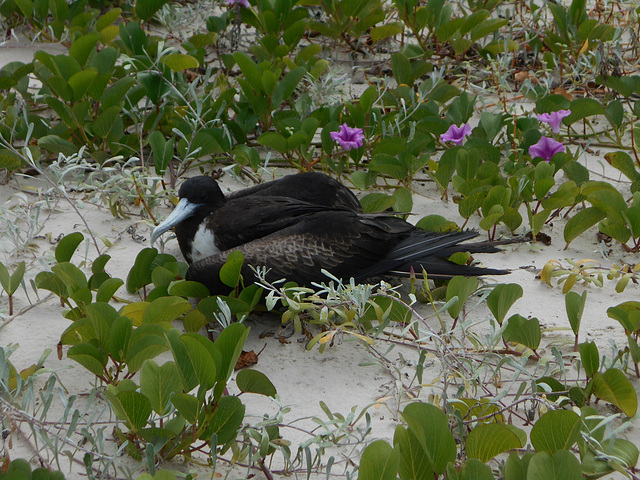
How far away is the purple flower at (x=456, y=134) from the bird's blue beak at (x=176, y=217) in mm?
1368

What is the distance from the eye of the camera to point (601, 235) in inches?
150

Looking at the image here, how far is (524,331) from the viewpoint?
283cm

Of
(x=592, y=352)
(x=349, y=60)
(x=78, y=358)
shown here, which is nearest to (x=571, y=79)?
(x=349, y=60)

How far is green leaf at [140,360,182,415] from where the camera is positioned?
231 cm

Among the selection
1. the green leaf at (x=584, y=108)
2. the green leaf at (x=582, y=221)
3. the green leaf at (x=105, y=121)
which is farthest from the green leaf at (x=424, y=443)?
the green leaf at (x=584, y=108)

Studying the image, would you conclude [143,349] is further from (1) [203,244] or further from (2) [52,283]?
→ (1) [203,244]

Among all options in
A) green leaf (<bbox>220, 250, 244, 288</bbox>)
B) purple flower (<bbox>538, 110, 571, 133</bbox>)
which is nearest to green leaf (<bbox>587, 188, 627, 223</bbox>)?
purple flower (<bbox>538, 110, 571, 133</bbox>)

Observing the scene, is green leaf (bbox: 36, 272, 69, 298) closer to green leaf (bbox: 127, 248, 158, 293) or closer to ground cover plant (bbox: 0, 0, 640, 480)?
ground cover plant (bbox: 0, 0, 640, 480)

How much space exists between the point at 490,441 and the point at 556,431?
7.0 inches

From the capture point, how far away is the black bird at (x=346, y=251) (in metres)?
3.15

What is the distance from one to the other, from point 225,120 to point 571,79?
86.8 inches

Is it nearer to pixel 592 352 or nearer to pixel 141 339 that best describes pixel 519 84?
pixel 592 352

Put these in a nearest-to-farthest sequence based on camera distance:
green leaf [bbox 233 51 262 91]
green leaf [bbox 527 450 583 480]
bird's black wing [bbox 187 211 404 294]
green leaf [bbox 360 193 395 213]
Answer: green leaf [bbox 527 450 583 480] < bird's black wing [bbox 187 211 404 294] < green leaf [bbox 360 193 395 213] < green leaf [bbox 233 51 262 91]

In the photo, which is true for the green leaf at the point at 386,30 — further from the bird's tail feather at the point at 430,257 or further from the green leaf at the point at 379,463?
the green leaf at the point at 379,463
